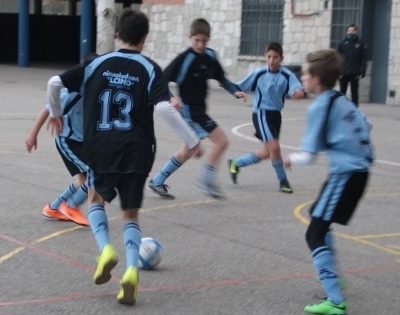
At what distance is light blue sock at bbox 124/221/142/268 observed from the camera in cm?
599

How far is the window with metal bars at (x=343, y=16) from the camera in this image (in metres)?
23.4

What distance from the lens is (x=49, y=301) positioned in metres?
5.96

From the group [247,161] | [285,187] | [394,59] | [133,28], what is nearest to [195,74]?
[247,161]

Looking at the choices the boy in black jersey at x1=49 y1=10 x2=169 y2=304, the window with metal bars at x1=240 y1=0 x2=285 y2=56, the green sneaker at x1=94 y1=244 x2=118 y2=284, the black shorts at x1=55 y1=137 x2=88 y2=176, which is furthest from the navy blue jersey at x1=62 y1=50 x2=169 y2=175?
the window with metal bars at x1=240 y1=0 x2=285 y2=56

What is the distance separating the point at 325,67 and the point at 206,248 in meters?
2.21

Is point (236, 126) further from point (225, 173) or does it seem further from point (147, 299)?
point (147, 299)

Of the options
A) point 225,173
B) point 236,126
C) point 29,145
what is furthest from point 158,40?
point 29,145

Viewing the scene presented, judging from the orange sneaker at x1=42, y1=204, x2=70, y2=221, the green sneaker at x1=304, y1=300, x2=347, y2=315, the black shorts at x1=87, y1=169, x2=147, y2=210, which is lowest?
the orange sneaker at x1=42, y1=204, x2=70, y2=221

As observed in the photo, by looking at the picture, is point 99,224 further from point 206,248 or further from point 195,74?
point 195,74

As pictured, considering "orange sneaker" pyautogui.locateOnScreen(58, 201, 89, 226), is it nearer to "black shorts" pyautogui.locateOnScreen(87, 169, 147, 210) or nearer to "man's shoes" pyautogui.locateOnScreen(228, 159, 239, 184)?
"black shorts" pyautogui.locateOnScreen(87, 169, 147, 210)

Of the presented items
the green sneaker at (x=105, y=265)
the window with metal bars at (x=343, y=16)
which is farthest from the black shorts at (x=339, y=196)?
the window with metal bars at (x=343, y=16)

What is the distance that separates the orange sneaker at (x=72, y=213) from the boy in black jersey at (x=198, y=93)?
1523 millimetres

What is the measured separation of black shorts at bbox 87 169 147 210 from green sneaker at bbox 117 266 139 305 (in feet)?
1.51

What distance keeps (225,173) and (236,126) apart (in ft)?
18.4
